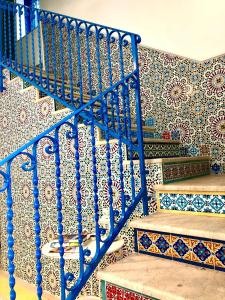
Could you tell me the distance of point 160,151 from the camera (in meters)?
2.65

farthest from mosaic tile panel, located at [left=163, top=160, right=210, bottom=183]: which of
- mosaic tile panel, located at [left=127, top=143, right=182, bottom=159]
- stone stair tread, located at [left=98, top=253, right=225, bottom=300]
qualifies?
stone stair tread, located at [left=98, top=253, right=225, bottom=300]

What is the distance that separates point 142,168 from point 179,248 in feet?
2.17

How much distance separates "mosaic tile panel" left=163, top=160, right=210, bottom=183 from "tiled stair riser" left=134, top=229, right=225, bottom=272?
49 centimetres

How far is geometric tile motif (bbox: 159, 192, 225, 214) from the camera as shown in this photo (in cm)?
181

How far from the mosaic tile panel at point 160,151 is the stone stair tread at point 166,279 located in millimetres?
876

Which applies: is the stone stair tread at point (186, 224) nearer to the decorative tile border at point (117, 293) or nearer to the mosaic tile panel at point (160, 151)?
the decorative tile border at point (117, 293)

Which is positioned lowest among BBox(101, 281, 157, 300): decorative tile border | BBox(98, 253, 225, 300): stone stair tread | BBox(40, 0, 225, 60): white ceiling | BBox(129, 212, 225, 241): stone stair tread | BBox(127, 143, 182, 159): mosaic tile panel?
Result: BBox(101, 281, 157, 300): decorative tile border

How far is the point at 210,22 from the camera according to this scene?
2701 mm

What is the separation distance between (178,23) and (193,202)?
1.95 metres

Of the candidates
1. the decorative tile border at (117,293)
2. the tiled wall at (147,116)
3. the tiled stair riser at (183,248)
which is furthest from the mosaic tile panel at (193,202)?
the tiled wall at (147,116)

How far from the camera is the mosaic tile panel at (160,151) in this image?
8.05 ft

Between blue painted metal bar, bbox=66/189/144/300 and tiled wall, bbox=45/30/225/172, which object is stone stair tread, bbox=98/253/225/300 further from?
tiled wall, bbox=45/30/225/172

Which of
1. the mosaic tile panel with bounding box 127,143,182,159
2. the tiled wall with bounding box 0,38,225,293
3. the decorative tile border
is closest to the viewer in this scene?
the decorative tile border

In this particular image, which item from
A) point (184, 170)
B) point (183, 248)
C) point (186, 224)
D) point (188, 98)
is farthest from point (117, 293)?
point (188, 98)
